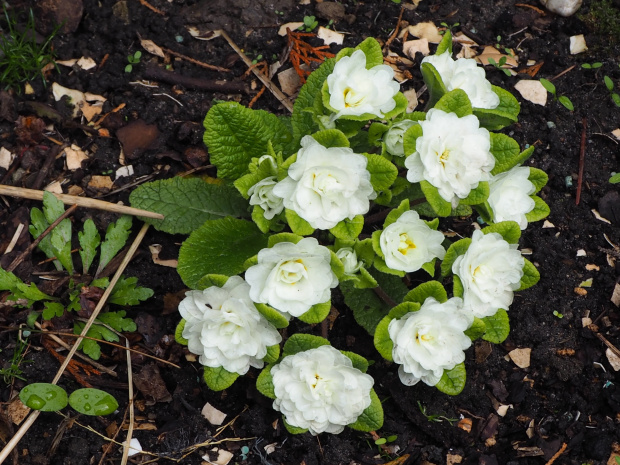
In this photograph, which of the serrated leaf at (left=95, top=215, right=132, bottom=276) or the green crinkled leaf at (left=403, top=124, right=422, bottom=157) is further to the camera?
the serrated leaf at (left=95, top=215, right=132, bottom=276)

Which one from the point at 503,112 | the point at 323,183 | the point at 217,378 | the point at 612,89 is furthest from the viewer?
the point at 612,89

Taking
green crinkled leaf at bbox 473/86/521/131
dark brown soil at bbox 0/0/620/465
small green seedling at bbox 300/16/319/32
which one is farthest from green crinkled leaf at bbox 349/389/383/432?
small green seedling at bbox 300/16/319/32

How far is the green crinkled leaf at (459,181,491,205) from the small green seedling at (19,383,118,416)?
5.01 feet

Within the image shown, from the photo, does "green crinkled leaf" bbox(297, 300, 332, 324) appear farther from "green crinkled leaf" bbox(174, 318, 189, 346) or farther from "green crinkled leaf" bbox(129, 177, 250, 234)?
"green crinkled leaf" bbox(129, 177, 250, 234)

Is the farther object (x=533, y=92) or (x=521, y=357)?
(x=533, y=92)

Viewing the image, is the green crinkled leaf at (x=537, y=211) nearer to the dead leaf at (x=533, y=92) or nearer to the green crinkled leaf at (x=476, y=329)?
the green crinkled leaf at (x=476, y=329)

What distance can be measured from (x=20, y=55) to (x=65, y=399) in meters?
1.71

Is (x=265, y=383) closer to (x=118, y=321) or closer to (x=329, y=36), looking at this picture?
(x=118, y=321)

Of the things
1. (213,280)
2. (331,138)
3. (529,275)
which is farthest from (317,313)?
(529,275)

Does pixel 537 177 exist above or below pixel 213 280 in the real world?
above

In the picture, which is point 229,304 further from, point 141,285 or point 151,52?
point 151,52

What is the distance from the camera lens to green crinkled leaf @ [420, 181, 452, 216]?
2.04 metres

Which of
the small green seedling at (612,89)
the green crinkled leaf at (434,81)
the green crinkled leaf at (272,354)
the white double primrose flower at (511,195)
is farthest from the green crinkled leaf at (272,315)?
the small green seedling at (612,89)

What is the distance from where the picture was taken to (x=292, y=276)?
79.1 inches
